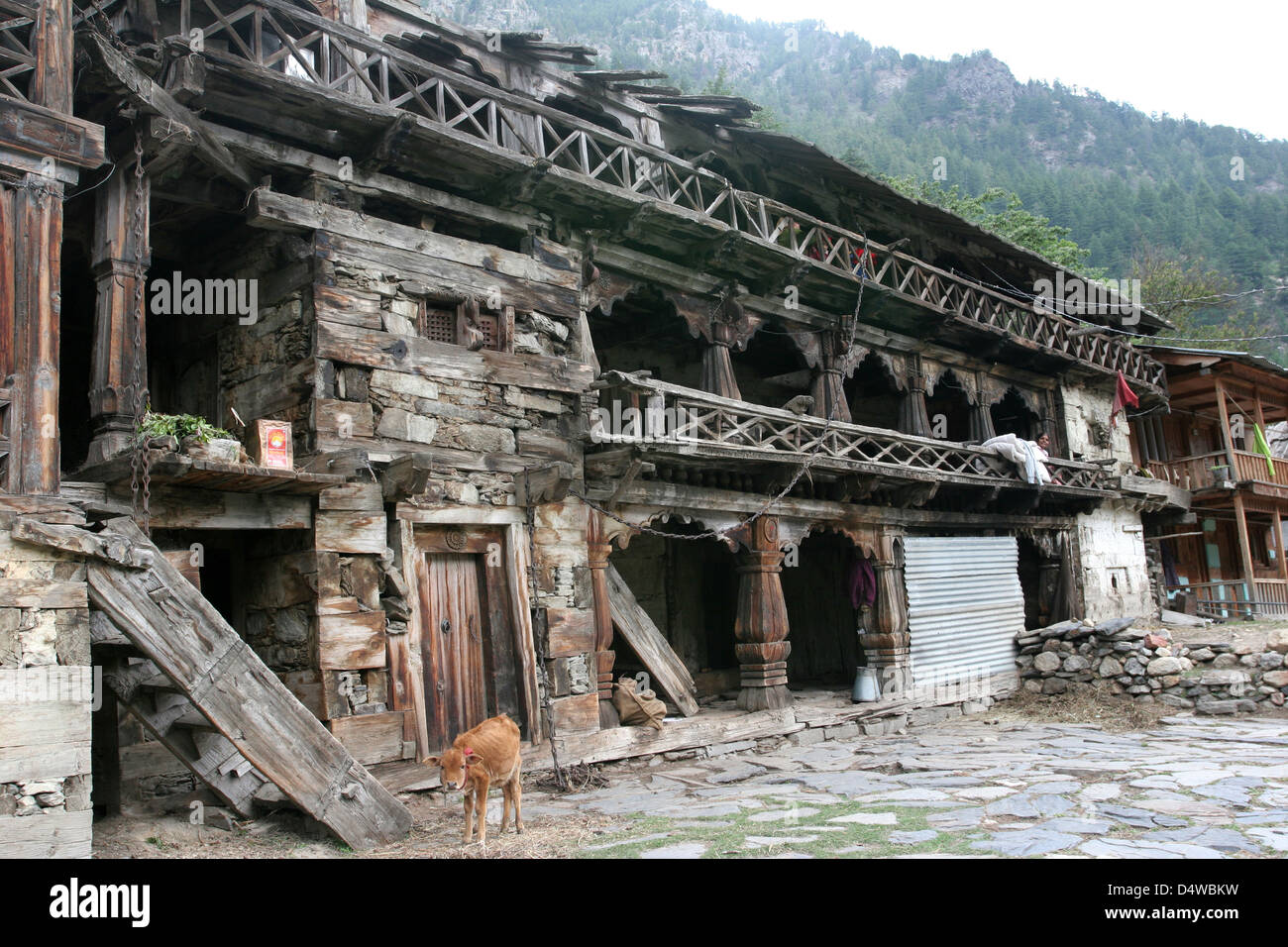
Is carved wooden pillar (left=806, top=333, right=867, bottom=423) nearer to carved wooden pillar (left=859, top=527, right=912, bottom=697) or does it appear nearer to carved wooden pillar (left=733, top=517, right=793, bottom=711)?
carved wooden pillar (left=859, top=527, right=912, bottom=697)

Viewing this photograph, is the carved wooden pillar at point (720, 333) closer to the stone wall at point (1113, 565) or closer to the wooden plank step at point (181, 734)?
the wooden plank step at point (181, 734)

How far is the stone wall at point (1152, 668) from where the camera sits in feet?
47.9

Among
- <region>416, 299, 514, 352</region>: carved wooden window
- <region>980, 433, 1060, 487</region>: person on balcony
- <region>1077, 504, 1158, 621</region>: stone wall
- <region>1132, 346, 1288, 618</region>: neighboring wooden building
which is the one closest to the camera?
<region>416, 299, 514, 352</region>: carved wooden window

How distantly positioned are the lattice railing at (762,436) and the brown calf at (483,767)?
4357 mm

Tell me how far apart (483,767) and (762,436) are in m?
6.99

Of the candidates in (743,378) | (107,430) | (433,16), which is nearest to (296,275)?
(107,430)

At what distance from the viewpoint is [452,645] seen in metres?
9.92

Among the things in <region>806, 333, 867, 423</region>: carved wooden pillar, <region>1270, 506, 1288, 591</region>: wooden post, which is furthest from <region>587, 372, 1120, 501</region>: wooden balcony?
<region>1270, 506, 1288, 591</region>: wooden post

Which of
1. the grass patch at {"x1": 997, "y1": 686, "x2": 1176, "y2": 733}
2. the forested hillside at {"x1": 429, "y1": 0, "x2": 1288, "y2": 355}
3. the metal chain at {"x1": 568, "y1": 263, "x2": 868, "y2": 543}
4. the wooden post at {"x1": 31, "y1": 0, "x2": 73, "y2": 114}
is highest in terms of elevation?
the forested hillside at {"x1": 429, "y1": 0, "x2": 1288, "y2": 355}

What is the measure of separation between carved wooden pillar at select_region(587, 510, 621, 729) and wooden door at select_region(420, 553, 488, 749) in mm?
1382

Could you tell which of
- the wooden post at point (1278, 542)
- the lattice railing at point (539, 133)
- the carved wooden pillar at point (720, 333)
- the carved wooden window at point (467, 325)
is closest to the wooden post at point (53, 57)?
the lattice railing at point (539, 133)

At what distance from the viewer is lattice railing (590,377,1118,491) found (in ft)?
37.2
